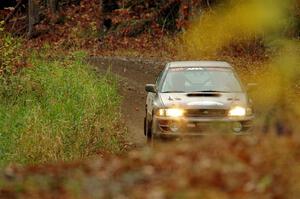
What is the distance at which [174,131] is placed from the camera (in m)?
12.2

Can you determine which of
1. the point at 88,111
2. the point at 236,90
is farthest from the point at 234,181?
the point at 88,111

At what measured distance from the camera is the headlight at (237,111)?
1211 centimetres

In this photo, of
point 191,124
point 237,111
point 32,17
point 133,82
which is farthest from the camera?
point 32,17

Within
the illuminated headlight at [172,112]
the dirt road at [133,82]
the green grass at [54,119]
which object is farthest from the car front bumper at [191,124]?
the dirt road at [133,82]

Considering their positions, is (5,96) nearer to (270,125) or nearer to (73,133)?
(73,133)

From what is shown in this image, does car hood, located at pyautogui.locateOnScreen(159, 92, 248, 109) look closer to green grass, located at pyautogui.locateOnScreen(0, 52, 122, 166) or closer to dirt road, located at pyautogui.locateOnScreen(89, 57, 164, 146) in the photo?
green grass, located at pyautogui.locateOnScreen(0, 52, 122, 166)

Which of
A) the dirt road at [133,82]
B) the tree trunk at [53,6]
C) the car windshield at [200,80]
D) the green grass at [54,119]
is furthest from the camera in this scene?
the tree trunk at [53,6]

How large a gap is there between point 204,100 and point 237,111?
24.1 inches

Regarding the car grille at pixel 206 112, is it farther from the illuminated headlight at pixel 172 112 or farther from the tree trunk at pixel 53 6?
the tree trunk at pixel 53 6

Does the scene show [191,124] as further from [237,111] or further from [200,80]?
[200,80]

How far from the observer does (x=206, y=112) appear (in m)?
12.0

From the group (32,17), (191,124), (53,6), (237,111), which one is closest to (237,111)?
(237,111)

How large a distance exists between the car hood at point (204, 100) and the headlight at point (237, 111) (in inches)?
3.1

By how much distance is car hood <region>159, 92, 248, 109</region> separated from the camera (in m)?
12.1
